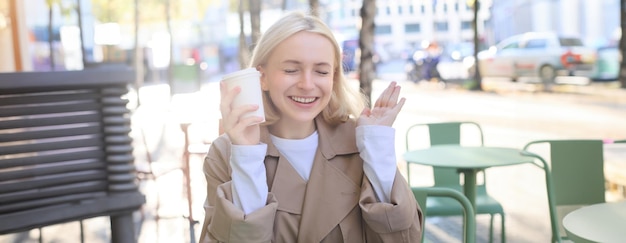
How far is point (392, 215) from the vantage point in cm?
199

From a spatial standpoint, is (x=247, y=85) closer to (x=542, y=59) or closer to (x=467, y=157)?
(x=467, y=157)

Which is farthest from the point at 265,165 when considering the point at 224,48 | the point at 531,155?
the point at 224,48

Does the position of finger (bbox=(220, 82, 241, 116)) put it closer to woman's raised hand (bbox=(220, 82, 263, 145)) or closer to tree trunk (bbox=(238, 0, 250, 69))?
woman's raised hand (bbox=(220, 82, 263, 145))

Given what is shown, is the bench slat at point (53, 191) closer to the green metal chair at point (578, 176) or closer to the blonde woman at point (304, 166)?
the blonde woman at point (304, 166)

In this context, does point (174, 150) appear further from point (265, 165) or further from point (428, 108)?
point (265, 165)

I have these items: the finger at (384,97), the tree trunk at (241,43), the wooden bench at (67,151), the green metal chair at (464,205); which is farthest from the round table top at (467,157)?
the tree trunk at (241,43)

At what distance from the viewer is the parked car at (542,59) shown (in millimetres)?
20156

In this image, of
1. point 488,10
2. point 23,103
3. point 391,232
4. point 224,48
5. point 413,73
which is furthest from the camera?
point 224,48

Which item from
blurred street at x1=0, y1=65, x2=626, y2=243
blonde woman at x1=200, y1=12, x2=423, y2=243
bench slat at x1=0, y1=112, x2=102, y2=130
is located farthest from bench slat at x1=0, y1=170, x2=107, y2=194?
blonde woman at x1=200, y1=12, x2=423, y2=243

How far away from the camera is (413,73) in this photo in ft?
83.4

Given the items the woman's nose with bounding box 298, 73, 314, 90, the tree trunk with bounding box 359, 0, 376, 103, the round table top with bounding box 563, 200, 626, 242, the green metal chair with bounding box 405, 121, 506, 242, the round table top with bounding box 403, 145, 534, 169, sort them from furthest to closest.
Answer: the tree trunk with bounding box 359, 0, 376, 103, the green metal chair with bounding box 405, 121, 506, 242, the round table top with bounding box 403, 145, 534, 169, the round table top with bounding box 563, 200, 626, 242, the woman's nose with bounding box 298, 73, 314, 90

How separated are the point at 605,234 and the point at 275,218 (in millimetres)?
1075

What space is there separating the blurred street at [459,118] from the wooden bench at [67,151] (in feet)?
1.61

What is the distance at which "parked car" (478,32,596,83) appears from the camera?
20.2 m
